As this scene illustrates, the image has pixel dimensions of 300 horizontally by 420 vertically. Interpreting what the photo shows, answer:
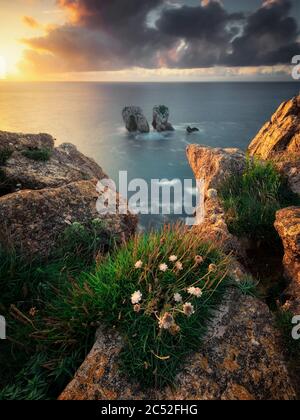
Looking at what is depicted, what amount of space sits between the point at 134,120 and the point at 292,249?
122 metres

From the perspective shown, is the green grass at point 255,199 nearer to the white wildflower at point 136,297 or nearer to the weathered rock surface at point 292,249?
the weathered rock surface at point 292,249

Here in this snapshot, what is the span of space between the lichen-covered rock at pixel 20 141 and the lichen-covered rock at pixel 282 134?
7.85 metres

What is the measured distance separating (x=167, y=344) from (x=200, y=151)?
27.8ft

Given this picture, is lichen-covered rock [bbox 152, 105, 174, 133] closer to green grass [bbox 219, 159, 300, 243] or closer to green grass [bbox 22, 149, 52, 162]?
green grass [bbox 219, 159, 300, 243]

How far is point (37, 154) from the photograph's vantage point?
8.12 m

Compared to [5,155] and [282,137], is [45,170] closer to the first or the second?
[5,155]

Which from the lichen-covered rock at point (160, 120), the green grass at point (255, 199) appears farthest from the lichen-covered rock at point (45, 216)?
the lichen-covered rock at point (160, 120)

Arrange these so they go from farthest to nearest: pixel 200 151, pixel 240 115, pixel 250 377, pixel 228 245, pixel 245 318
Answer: pixel 240 115 < pixel 200 151 < pixel 228 245 < pixel 245 318 < pixel 250 377

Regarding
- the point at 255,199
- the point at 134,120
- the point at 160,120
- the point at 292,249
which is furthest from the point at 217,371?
the point at 160,120

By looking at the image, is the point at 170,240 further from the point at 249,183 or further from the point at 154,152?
the point at 154,152

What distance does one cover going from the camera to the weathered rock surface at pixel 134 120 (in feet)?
396

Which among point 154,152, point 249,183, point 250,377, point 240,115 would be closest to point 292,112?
point 249,183

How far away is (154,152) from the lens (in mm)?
96875

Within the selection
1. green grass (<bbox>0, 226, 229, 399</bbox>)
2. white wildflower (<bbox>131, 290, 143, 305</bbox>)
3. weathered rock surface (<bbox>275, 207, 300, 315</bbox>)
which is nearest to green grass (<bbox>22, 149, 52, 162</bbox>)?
green grass (<bbox>0, 226, 229, 399</bbox>)
